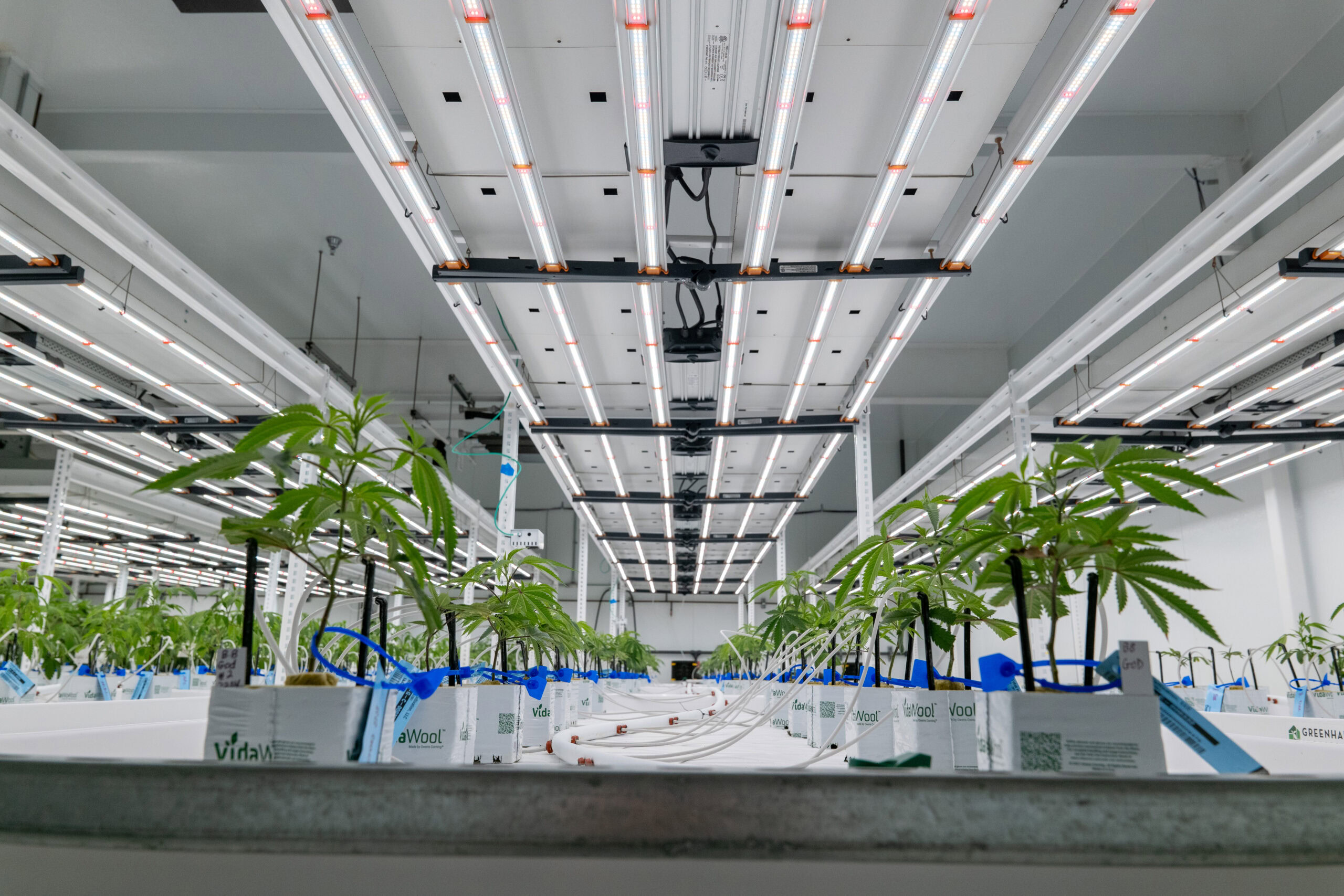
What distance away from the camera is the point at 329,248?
29.6ft

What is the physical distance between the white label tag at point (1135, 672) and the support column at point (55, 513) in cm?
997

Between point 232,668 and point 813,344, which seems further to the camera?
point 813,344

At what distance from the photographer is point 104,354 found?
657cm

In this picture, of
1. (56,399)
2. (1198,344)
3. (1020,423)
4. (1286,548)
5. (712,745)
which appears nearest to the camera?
(712,745)

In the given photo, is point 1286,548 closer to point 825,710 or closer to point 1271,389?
point 1271,389

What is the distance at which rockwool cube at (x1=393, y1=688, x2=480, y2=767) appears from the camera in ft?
5.30

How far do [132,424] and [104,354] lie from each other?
2.35 m

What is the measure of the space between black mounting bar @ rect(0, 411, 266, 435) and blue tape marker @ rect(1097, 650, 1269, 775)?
8726 mm

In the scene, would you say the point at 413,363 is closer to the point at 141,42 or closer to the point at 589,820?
the point at 141,42

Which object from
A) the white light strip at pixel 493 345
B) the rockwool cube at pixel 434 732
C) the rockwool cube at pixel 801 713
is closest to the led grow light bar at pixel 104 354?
the white light strip at pixel 493 345

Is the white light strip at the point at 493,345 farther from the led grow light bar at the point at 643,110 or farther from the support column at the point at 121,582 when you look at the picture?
the support column at the point at 121,582

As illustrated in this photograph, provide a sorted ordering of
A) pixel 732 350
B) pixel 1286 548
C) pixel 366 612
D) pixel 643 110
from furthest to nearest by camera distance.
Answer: pixel 1286 548 < pixel 732 350 < pixel 643 110 < pixel 366 612

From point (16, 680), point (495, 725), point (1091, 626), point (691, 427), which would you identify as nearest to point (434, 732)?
point (495, 725)

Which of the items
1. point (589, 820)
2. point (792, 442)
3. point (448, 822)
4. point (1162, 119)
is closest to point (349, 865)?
point (448, 822)
